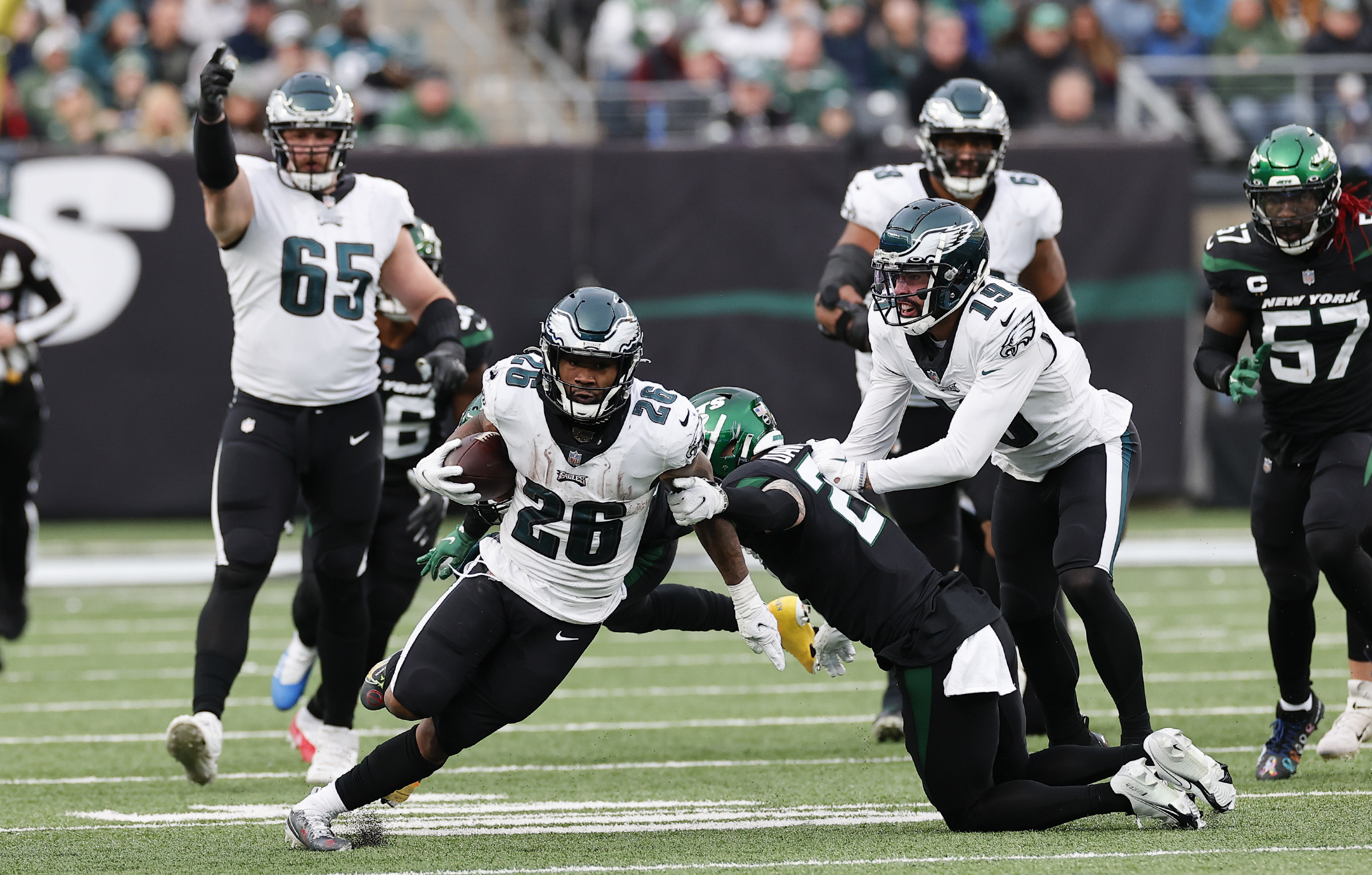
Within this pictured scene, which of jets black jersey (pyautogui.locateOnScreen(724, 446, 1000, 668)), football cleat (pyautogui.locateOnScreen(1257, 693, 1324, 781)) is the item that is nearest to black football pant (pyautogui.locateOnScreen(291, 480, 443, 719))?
jets black jersey (pyautogui.locateOnScreen(724, 446, 1000, 668))

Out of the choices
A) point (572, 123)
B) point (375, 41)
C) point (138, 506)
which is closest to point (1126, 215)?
point (572, 123)

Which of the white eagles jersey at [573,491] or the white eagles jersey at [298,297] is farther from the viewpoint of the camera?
the white eagles jersey at [298,297]

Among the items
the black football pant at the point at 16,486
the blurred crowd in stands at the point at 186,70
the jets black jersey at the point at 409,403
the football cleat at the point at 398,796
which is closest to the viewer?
the football cleat at the point at 398,796

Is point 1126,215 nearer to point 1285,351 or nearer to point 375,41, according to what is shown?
point 375,41

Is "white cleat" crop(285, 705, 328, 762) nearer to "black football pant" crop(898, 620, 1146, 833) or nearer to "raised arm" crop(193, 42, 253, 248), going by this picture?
"raised arm" crop(193, 42, 253, 248)

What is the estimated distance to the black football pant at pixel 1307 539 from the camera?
5.21 meters

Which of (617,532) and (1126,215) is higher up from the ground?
(617,532)

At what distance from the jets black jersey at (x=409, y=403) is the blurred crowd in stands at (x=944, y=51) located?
6500 millimetres

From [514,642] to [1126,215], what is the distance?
29.0 feet

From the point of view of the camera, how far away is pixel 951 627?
4.41 metres

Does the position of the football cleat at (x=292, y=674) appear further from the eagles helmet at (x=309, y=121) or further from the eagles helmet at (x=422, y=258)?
the eagles helmet at (x=309, y=121)

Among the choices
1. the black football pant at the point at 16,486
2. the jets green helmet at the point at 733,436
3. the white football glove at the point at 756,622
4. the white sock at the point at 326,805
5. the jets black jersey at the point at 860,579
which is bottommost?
the black football pant at the point at 16,486

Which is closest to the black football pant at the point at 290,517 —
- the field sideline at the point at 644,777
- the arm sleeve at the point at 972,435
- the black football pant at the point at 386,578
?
the field sideline at the point at 644,777

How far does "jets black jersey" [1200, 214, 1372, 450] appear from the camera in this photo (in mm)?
5434
